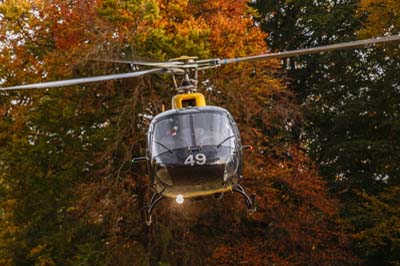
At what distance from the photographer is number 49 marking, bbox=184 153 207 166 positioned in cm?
923

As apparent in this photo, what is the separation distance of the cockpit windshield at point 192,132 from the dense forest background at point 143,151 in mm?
6648

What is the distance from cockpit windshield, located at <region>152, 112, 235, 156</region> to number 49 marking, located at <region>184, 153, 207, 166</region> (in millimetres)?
161

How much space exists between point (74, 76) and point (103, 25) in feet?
5.02

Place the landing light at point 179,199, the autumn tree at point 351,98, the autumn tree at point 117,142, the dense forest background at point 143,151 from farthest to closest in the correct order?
the autumn tree at point 351,98 < the dense forest background at point 143,151 < the autumn tree at point 117,142 < the landing light at point 179,199

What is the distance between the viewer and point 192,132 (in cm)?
945

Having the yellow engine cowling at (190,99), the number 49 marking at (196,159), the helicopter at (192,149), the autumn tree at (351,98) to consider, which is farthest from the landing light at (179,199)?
the autumn tree at (351,98)

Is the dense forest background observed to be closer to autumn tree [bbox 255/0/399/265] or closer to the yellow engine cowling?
autumn tree [bbox 255/0/399/265]

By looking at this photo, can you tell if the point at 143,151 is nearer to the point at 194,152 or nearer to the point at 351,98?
the point at 194,152

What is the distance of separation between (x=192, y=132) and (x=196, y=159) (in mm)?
427

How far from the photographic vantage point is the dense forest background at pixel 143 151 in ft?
55.9

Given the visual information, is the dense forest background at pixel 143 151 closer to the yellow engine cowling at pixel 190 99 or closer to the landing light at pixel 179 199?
the yellow engine cowling at pixel 190 99

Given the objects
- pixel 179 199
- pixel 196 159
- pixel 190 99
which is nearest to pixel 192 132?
pixel 196 159

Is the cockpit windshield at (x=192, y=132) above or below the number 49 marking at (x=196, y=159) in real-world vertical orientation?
above

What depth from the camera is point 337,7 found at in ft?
87.1
